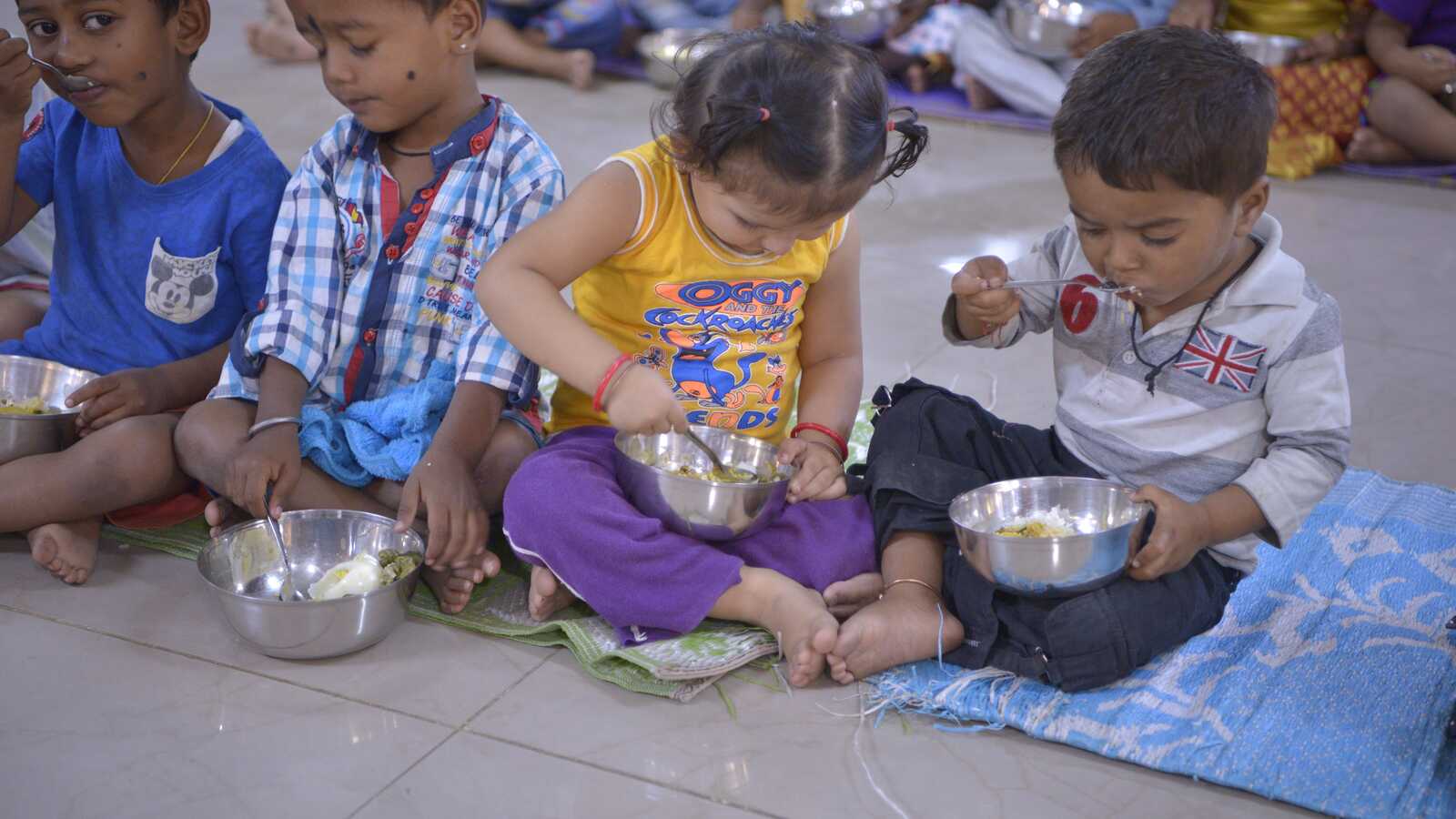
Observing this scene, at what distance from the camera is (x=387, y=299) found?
5.61 ft

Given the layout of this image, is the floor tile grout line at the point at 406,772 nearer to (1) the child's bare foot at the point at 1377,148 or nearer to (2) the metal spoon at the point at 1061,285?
(2) the metal spoon at the point at 1061,285

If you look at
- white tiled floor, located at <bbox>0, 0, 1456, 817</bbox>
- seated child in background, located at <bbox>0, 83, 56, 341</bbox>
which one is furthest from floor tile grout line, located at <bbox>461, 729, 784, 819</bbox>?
seated child in background, located at <bbox>0, 83, 56, 341</bbox>

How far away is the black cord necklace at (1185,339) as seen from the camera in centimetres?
148

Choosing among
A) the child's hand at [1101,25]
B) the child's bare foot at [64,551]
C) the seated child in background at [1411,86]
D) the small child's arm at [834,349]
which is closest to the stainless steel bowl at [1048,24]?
the child's hand at [1101,25]

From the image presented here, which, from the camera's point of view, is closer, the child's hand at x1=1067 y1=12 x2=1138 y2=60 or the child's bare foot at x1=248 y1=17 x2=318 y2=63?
the child's hand at x1=1067 y1=12 x2=1138 y2=60

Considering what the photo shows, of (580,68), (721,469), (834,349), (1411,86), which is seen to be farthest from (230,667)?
(1411,86)

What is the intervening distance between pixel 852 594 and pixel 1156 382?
0.41 meters

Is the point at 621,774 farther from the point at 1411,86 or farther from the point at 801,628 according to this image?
the point at 1411,86

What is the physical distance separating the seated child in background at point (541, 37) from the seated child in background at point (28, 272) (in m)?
2.47

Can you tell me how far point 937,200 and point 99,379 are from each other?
83.6 inches

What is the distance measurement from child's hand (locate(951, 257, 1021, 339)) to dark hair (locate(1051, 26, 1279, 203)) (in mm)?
191

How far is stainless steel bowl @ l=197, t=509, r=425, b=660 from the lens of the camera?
137cm

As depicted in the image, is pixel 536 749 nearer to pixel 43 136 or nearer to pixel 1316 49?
pixel 43 136

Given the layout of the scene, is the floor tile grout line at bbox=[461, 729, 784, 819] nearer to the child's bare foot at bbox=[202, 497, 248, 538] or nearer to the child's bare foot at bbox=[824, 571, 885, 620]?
the child's bare foot at bbox=[824, 571, 885, 620]
